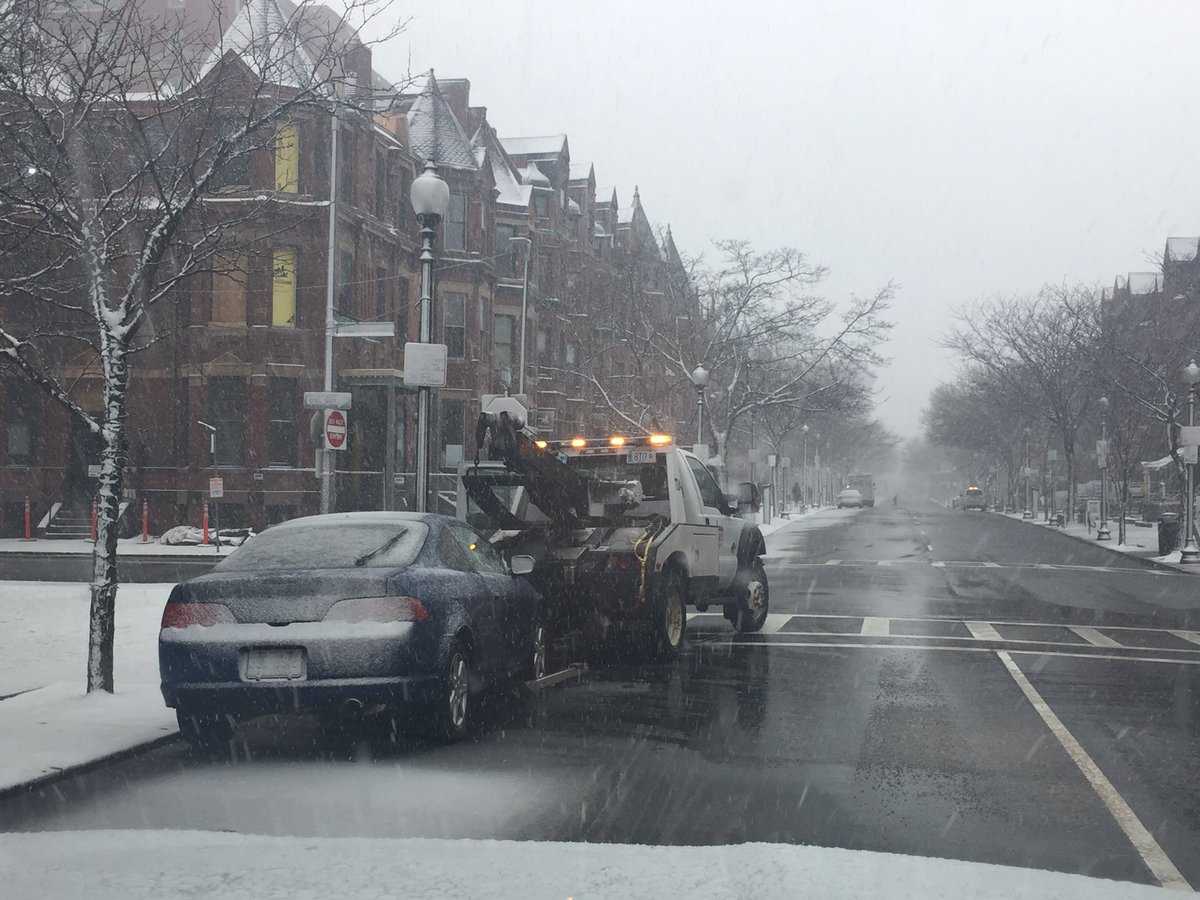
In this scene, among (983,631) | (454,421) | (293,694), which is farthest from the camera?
(454,421)

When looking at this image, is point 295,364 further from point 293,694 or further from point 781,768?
point 781,768

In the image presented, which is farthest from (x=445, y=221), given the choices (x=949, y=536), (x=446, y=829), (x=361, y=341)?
(x=446, y=829)

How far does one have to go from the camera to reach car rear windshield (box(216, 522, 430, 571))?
7891mm

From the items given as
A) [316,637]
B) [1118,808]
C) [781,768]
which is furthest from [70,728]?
[1118,808]

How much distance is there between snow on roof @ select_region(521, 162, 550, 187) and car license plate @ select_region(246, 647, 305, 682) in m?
46.4

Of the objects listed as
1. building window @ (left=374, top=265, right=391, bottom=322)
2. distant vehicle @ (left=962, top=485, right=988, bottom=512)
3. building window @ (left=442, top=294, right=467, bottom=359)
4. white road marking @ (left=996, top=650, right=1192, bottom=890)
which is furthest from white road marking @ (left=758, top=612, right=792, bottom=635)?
distant vehicle @ (left=962, top=485, right=988, bottom=512)

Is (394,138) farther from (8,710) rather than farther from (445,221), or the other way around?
(8,710)

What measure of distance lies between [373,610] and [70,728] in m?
2.33

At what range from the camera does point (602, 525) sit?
12.4 meters

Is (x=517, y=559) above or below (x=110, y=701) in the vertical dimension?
above

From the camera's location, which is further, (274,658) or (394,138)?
(394,138)

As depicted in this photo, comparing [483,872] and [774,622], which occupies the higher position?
[483,872]

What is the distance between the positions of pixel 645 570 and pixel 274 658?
15.3 ft

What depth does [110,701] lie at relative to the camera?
909 centimetres
